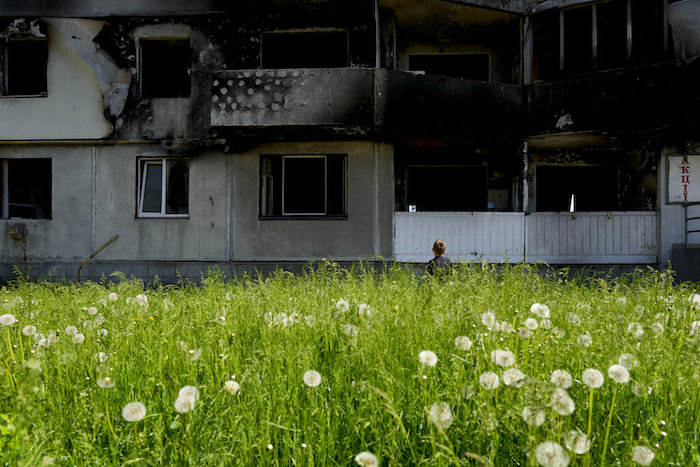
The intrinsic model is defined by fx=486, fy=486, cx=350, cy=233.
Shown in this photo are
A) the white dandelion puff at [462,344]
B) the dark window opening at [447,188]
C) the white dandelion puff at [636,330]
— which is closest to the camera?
the white dandelion puff at [462,344]

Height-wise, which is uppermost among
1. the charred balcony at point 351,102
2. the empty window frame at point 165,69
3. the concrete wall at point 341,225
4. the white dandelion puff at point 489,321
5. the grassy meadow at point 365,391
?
the empty window frame at point 165,69

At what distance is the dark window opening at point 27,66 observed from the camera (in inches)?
554

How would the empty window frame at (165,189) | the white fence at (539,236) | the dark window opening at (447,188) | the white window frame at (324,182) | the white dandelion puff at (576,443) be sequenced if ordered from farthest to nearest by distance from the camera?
the dark window opening at (447,188) < the empty window frame at (165,189) < the white window frame at (324,182) < the white fence at (539,236) < the white dandelion puff at (576,443)

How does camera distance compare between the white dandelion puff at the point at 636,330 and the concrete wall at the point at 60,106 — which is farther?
the concrete wall at the point at 60,106

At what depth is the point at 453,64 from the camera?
48.3ft

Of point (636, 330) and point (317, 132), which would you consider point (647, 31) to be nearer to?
point (317, 132)

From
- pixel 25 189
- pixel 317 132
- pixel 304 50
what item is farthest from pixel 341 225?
pixel 25 189

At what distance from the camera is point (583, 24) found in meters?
13.3

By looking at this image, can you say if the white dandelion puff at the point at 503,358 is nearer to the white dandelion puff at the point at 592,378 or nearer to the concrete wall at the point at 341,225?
the white dandelion puff at the point at 592,378

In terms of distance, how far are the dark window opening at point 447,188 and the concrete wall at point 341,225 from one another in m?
1.82

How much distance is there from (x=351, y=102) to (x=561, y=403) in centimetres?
1118

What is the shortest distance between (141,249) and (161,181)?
197 cm

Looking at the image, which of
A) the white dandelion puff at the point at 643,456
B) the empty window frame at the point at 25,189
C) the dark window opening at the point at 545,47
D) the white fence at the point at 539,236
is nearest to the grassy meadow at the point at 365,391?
the white dandelion puff at the point at 643,456

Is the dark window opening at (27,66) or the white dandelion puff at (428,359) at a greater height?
the dark window opening at (27,66)
